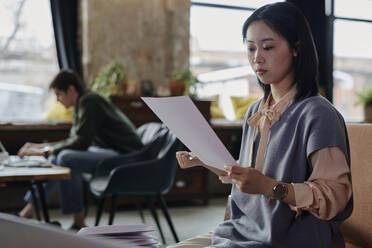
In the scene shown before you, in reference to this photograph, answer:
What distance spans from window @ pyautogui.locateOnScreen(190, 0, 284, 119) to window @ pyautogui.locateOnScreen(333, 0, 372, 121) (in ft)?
4.17

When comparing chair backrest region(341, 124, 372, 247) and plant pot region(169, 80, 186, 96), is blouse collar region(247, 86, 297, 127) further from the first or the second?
plant pot region(169, 80, 186, 96)

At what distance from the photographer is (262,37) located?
4.23ft

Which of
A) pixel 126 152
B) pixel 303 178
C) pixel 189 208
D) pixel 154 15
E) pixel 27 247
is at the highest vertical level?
pixel 154 15

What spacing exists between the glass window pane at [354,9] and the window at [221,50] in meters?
1.24

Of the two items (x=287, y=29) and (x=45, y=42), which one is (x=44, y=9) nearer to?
(x=45, y=42)

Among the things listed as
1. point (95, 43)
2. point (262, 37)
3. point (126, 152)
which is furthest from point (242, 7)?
point (262, 37)

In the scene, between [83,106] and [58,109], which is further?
[58,109]

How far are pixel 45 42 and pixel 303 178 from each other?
4.78 m

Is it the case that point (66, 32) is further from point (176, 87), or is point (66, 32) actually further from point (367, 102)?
point (367, 102)

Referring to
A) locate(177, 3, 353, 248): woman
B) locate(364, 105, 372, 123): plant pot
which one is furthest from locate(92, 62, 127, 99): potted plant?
locate(177, 3, 353, 248): woman

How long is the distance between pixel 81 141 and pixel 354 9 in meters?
4.83

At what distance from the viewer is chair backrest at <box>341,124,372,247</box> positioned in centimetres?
152

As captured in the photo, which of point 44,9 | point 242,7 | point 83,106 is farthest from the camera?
point 242,7

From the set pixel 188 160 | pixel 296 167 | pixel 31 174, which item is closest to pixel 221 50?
pixel 31 174
